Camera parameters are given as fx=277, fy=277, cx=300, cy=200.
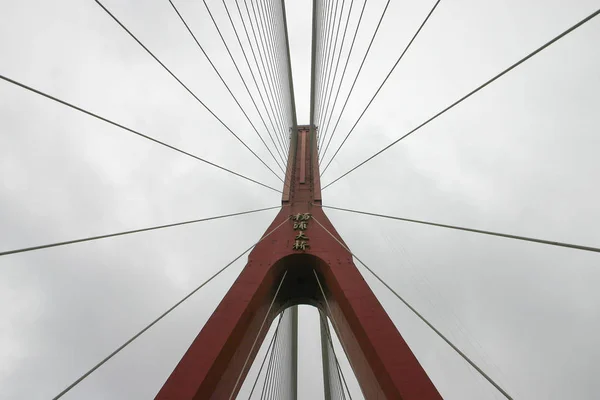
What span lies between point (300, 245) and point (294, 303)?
1381 mm

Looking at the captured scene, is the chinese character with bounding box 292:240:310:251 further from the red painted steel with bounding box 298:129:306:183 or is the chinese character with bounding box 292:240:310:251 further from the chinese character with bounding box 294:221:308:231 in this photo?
the red painted steel with bounding box 298:129:306:183

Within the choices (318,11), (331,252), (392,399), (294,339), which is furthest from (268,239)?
(294,339)

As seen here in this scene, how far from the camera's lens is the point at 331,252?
4.23 m

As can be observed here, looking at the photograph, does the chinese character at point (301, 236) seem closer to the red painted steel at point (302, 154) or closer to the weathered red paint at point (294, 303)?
the weathered red paint at point (294, 303)

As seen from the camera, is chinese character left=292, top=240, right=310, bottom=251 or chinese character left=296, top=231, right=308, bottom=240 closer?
chinese character left=292, top=240, right=310, bottom=251

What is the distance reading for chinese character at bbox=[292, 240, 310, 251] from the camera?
4305 millimetres

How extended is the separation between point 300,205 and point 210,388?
11.5 ft

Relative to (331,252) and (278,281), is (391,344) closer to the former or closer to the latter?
(331,252)

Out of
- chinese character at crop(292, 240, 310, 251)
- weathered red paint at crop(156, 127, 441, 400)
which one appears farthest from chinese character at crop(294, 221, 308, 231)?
chinese character at crop(292, 240, 310, 251)

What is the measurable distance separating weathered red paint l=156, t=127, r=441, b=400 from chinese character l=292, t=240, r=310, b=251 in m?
0.09

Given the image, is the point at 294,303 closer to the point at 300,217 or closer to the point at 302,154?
the point at 300,217

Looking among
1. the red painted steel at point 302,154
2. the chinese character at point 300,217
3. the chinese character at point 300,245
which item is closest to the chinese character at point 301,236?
the chinese character at point 300,245

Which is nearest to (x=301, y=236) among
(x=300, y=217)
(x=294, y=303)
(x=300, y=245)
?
(x=300, y=245)

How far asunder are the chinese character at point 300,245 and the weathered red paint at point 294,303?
0.09 meters
